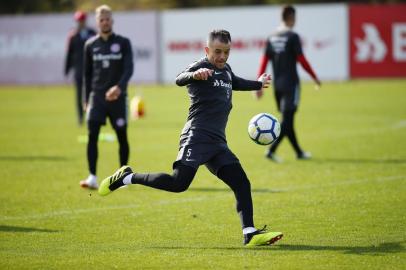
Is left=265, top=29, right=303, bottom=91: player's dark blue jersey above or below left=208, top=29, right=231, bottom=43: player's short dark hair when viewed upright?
below

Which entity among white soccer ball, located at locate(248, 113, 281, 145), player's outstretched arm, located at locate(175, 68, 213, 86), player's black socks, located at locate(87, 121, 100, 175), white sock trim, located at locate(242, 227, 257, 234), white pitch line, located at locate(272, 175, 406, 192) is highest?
player's outstretched arm, located at locate(175, 68, 213, 86)

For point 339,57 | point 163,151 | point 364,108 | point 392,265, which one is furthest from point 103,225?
point 339,57

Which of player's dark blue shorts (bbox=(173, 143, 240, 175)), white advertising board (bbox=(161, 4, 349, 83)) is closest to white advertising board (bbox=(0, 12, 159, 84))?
white advertising board (bbox=(161, 4, 349, 83))

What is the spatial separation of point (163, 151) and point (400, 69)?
17503 mm

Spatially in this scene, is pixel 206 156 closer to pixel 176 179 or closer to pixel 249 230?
pixel 176 179

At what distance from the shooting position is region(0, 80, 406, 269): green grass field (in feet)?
24.5

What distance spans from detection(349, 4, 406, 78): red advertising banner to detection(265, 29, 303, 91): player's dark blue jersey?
17.0 m

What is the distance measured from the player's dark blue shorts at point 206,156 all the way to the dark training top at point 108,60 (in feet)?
11.9

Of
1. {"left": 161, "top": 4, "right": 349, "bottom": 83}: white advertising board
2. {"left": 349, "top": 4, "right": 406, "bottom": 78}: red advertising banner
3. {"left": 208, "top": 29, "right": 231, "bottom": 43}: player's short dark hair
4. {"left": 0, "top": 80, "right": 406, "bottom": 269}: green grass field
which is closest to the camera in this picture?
{"left": 0, "top": 80, "right": 406, "bottom": 269}: green grass field

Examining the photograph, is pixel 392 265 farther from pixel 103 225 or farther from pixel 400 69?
pixel 400 69

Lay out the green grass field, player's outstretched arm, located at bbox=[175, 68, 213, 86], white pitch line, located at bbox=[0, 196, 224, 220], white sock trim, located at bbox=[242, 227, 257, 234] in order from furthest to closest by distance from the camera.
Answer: white pitch line, located at bbox=[0, 196, 224, 220] → white sock trim, located at bbox=[242, 227, 257, 234] → player's outstretched arm, located at bbox=[175, 68, 213, 86] → the green grass field

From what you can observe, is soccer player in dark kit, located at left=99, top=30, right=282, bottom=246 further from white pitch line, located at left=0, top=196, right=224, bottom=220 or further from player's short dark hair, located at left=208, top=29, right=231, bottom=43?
white pitch line, located at left=0, top=196, right=224, bottom=220

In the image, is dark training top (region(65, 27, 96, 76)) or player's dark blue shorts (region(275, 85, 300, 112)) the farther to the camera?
dark training top (region(65, 27, 96, 76))

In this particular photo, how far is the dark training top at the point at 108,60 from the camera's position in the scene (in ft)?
38.1
